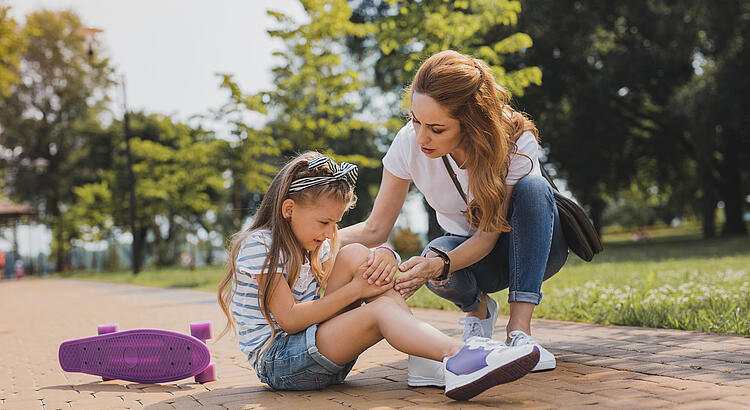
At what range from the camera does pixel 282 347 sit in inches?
112

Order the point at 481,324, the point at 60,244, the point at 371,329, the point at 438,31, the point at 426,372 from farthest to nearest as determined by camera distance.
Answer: the point at 60,244
the point at 438,31
the point at 481,324
the point at 426,372
the point at 371,329

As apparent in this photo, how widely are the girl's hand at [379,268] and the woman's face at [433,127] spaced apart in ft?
1.76

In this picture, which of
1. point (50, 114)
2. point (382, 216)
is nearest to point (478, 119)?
point (382, 216)

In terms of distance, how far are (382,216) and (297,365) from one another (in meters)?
0.93

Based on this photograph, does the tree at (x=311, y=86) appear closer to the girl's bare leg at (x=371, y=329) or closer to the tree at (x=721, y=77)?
the girl's bare leg at (x=371, y=329)

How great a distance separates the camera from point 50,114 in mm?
39156

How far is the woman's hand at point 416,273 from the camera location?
283cm

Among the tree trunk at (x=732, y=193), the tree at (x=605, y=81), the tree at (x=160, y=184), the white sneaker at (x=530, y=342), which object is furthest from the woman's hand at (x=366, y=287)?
the tree trunk at (x=732, y=193)

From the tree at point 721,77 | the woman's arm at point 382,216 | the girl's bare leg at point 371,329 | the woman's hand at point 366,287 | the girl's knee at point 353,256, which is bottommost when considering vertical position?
the girl's bare leg at point 371,329

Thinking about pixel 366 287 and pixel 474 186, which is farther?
pixel 474 186

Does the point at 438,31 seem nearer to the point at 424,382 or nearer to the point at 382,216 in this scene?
the point at 382,216

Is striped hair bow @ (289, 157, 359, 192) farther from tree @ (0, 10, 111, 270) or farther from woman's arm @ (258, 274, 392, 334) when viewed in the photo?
tree @ (0, 10, 111, 270)

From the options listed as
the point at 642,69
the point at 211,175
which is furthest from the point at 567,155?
the point at 211,175

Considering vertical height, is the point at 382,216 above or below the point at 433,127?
below
